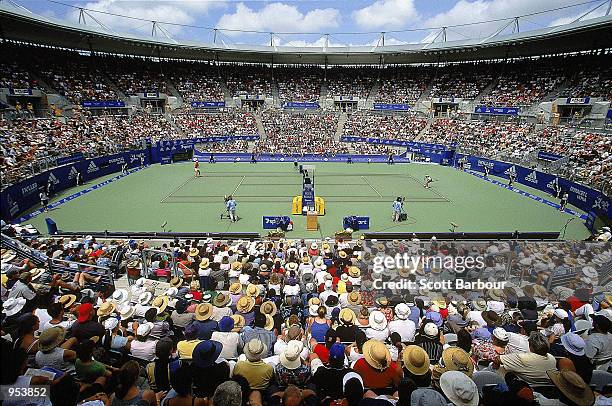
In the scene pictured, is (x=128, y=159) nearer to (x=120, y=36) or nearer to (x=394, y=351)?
(x=120, y=36)

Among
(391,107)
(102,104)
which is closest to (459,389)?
(102,104)

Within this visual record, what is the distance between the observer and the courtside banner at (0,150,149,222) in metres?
19.1

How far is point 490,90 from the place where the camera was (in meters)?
47.7

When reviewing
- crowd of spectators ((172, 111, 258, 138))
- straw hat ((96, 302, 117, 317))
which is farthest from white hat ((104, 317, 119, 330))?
crowd of spectators ((172, 111, 258, 138))

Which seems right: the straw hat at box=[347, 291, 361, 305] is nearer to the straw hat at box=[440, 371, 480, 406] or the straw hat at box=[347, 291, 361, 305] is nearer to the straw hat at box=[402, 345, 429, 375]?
the straw hat at box=[402, 345, 429, 375]

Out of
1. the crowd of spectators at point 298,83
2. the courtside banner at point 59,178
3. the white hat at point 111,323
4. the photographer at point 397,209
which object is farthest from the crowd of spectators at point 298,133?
the white hat at point 111,323

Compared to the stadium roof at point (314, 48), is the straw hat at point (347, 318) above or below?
below

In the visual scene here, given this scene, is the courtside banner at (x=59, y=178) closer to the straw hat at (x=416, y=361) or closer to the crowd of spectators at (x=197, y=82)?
the crowd of spectators at (x=197, y=82)

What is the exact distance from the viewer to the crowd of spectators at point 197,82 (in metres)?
54.1

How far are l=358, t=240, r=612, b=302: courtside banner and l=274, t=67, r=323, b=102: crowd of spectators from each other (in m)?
52.7

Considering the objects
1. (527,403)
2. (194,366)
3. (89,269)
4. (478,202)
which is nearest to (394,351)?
(527,403)

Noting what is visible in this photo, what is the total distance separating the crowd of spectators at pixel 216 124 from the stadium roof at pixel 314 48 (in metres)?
11.8

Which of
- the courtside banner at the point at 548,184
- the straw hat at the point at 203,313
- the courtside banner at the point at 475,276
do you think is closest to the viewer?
the straw hat at the point at 203,313

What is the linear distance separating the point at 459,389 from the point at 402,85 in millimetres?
60080
